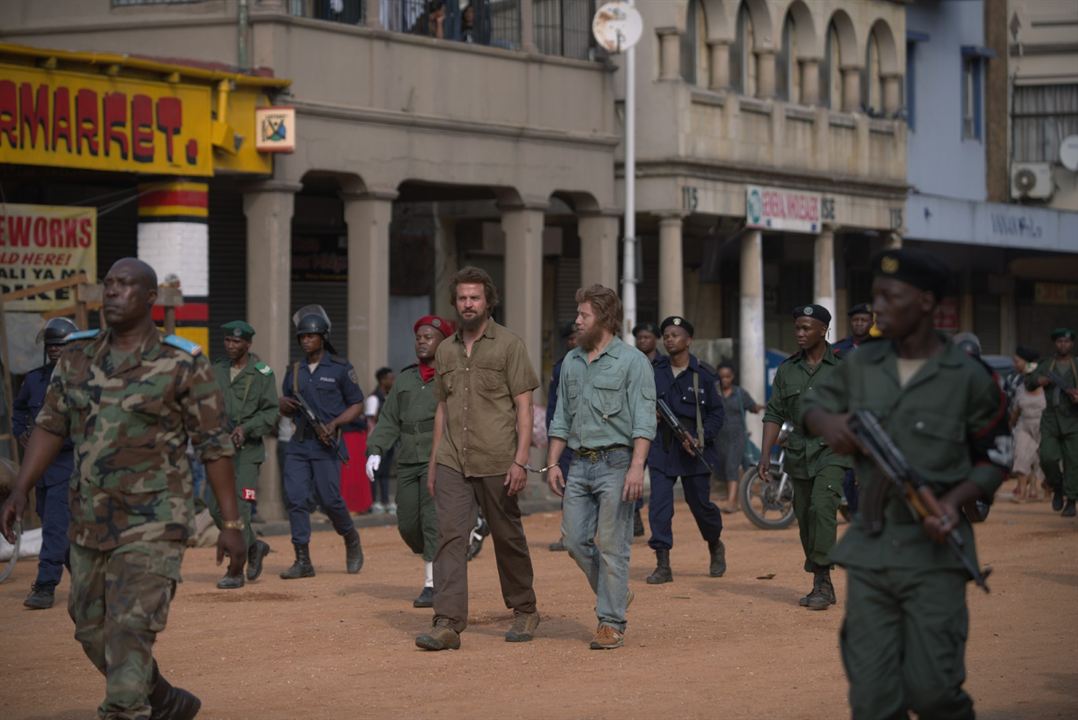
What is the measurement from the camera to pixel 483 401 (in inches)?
446

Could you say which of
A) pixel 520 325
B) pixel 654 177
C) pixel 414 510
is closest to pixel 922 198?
pixel 654 177

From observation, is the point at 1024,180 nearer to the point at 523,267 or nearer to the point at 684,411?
the point at 523,267

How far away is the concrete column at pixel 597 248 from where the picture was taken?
88.9 feet

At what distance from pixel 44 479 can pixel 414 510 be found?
2669 mm

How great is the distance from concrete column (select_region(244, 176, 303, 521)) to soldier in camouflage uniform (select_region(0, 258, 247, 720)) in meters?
14.2

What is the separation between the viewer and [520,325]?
2589cm

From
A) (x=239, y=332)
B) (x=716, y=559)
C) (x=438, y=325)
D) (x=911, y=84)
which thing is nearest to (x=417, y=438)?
(x=438, y=325)

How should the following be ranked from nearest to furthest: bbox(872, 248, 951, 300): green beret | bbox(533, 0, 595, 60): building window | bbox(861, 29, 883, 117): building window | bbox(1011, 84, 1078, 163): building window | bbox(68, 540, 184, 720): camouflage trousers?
1. bbox(872, 248, 951, 300): green beret
2. bbox(68, 540, 184, 720): camouflage trousers
3. bbox(533, 0, 595, 60): building window
4. bbox(861, 29, 883, 117): building window
5. bbox(1011, 84, 1078, 163): building window

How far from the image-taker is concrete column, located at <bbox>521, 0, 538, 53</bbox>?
25594 mm

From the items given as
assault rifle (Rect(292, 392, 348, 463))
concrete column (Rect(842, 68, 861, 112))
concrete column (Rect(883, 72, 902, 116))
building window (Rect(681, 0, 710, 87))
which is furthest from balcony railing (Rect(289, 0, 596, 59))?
assault rifle (Rect(292, 392, 348, 463))

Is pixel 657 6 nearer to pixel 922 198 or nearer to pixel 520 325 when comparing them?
pixel 520 325

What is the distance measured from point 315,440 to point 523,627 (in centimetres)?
418

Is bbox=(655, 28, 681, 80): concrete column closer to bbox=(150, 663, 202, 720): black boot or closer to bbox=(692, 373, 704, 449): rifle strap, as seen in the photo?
bbox=(692, 373, 704, 449): rifle strap

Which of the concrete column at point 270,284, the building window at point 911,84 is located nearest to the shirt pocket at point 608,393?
the concrete column at point 270,284
